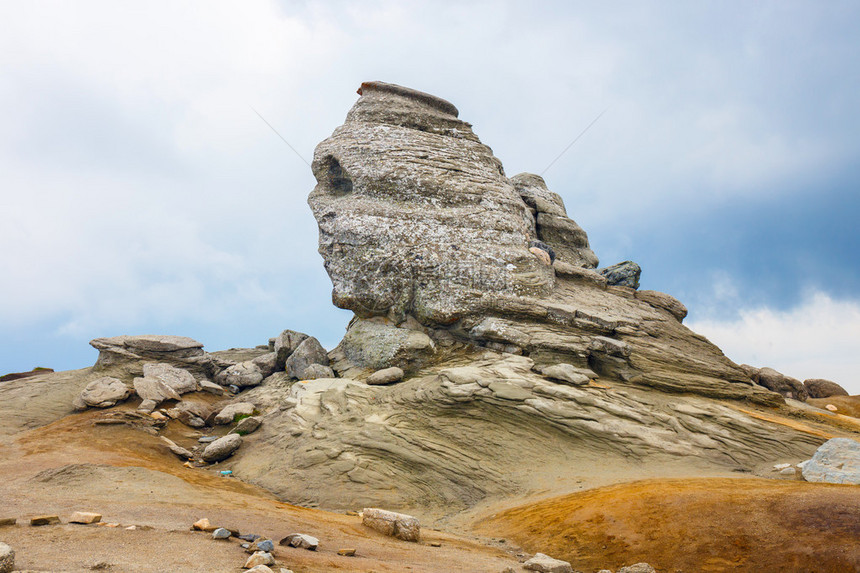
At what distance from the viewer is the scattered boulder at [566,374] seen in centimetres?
1938

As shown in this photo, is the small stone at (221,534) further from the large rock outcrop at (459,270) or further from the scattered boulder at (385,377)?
the large rock outcrop at (459,270)

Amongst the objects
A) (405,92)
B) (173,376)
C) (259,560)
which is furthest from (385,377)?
(405,92)

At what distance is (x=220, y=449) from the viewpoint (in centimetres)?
1981

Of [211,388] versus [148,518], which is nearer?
[148,518]

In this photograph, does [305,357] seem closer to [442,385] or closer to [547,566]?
[442,385]

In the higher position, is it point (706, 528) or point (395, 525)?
point (706, 528)

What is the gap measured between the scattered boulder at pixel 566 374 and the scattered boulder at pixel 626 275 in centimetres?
1547

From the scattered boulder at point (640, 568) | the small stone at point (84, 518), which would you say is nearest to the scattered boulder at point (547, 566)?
the scattered boulder at point (640, 568)

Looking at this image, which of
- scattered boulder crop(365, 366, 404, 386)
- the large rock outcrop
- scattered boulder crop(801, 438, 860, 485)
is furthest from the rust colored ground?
scattered boulder crop(365, 366, 404, 386)

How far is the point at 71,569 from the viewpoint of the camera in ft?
19.3

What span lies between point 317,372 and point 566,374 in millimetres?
12017

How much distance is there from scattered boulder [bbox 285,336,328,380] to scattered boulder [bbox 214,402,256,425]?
9.96 ft

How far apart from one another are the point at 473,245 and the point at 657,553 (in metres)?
17.1

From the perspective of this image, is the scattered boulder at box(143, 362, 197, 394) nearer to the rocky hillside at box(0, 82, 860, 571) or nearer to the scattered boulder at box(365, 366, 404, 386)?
the rocky hillside at box(0, 82, 860, 571)
